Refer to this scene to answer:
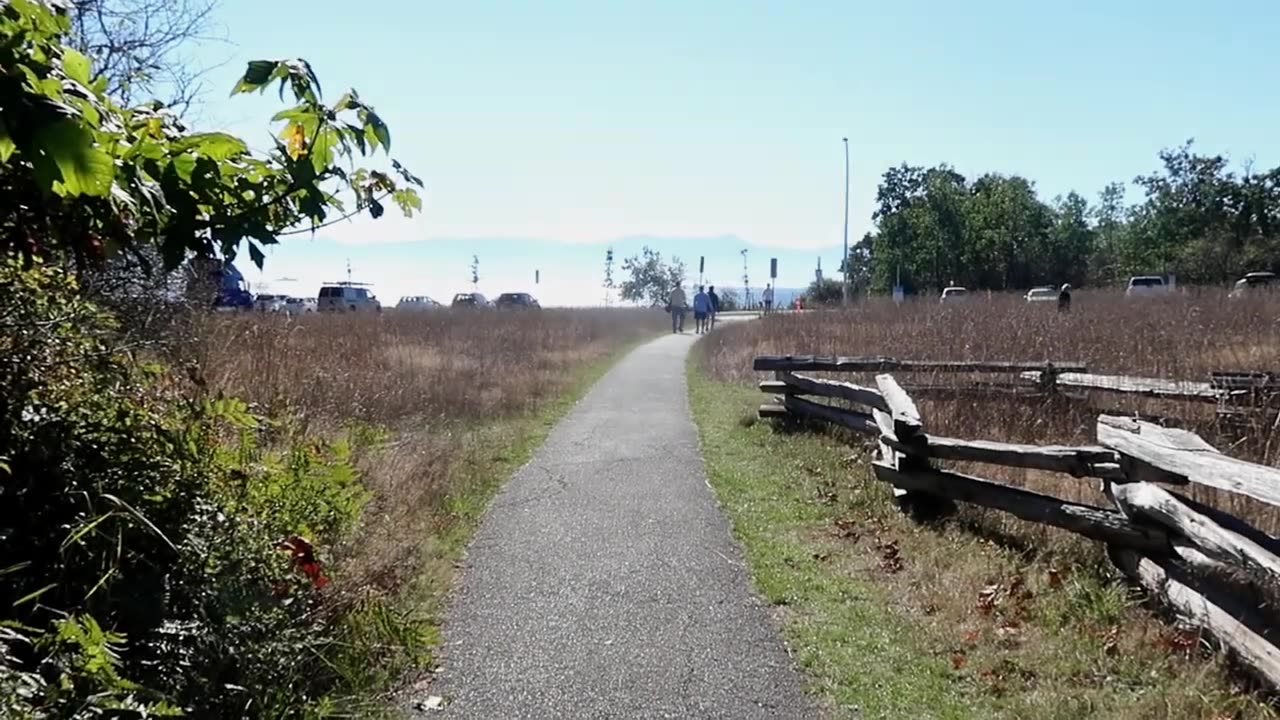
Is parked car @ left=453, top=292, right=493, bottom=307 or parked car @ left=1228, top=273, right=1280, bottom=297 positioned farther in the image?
parked car @ left=453, top=292, right=493, bottom=307

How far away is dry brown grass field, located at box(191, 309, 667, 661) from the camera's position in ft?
20.1

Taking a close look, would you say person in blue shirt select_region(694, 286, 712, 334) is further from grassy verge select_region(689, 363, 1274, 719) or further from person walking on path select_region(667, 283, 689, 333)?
grassy verge select_region(689, 363, 1274, 719)

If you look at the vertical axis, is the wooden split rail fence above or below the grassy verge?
above

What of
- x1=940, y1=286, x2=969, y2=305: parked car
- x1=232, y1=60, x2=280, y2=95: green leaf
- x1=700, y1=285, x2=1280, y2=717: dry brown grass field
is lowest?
x1=700, y1=285, x2=1280, y2=717: dry brown grass field

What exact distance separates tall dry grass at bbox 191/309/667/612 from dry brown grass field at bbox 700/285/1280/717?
284 centimetres

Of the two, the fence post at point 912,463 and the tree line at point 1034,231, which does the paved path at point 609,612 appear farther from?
the tree line at point 1034,231

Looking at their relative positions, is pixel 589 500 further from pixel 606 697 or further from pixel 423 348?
pixel 423 348

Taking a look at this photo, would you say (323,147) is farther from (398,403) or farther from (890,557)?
(398,403)

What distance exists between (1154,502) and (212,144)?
15.5 feet

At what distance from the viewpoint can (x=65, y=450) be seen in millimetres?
3240

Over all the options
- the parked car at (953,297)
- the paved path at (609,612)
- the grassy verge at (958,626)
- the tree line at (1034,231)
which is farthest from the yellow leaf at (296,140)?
the tree line at (1034,231)

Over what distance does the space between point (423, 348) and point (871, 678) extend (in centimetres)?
1410

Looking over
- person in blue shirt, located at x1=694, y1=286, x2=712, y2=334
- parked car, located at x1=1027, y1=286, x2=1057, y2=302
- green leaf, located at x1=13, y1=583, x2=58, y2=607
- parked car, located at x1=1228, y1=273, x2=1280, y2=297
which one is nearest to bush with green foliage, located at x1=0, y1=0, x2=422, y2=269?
green leaf, located at x1=13, y1=583, x2=58, y2=607

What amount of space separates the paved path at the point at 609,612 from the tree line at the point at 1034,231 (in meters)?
58.0
